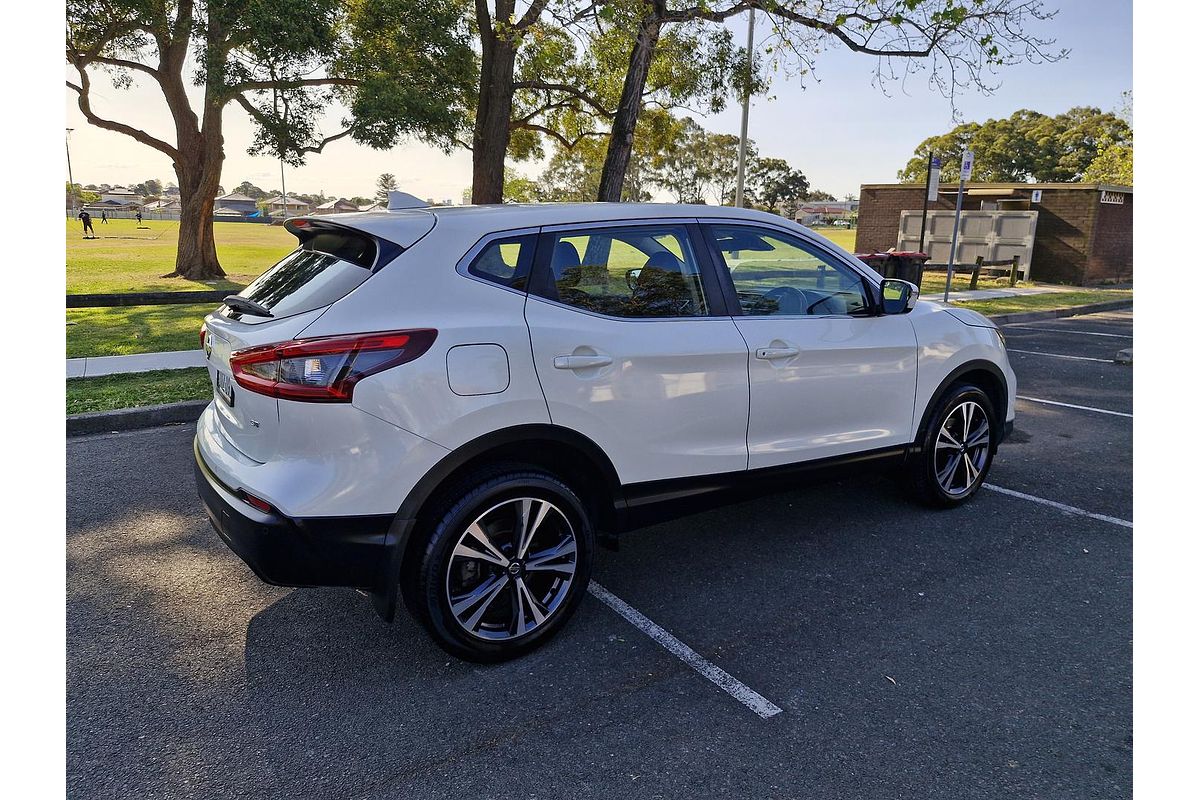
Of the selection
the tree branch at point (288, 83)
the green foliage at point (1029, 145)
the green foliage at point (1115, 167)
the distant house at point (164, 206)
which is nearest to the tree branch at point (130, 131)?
the tree branch at point (288, 83)

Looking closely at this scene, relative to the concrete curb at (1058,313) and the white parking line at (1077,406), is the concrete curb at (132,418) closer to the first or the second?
the white parking line at (1077,406)

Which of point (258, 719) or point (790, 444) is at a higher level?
point (790, 444)

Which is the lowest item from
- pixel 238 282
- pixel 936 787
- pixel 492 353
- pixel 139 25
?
pixel 936 787

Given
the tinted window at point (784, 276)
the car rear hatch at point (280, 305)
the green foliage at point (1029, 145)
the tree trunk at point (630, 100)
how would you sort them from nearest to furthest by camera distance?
the car rear hatch at point (280, 305)
the tinted window at point (784, 276)
the tree trunk at point (630, 100)
the green foliage at point (1029, 145)

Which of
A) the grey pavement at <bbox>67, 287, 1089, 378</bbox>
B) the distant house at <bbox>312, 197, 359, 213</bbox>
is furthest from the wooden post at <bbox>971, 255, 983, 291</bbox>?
the grey pavement at <bbox>67, 287, 1089, 378</bbox>

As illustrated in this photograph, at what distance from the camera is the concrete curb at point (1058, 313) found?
15.1 meters

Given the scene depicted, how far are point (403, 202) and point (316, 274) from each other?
0.62m

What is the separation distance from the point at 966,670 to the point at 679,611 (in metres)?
1.21

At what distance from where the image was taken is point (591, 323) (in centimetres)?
330

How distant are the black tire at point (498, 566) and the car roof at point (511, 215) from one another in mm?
993

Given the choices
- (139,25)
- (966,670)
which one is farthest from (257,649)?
(139,25)

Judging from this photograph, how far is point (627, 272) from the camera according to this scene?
357 centimetres

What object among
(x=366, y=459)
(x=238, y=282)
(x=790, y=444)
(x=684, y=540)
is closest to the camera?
(x=366, y=459)

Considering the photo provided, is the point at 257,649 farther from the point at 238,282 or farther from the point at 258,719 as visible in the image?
the point at 238,282
